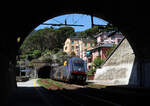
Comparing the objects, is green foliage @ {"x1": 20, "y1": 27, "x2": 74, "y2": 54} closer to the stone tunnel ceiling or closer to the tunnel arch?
the tunnel arch

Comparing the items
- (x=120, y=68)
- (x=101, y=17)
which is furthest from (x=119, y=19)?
(x=120, y=68)

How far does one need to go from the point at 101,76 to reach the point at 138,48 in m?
12.6

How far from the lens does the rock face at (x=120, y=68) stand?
24641 millimetres

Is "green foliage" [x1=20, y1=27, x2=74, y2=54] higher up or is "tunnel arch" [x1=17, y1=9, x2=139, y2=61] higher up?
"green foliage" [x1=20, y1=27, x2=74, y2=54]

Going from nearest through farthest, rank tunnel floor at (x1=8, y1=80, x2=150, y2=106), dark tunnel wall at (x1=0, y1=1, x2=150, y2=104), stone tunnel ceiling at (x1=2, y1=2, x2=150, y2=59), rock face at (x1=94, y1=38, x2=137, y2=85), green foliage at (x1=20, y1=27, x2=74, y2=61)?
tunnel floor at (x1=8, y1=80, x2=150, y2=106) → dark tunnel wall at (x1=0, y1=1, x2=150, y2=104) → stone tunnel ceiling at (x1=2, y1=2, x2=150, y2=59) → rock face at (x1=94, y1=38, x2=137, y2=85) → green foliage at (x1=20, y1=27, x2=74, y2=61)

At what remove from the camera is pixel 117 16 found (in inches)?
770

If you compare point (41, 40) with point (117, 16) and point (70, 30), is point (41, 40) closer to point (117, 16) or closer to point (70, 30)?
point (70, 30)

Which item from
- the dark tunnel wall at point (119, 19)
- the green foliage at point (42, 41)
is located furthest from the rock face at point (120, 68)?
the green foliage at point (42, 41)

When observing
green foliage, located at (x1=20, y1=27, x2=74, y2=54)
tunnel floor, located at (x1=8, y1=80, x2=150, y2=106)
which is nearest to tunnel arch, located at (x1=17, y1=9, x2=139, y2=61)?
tunnel floor, located at (x1=8, y1=80, x2=150, y2=106)

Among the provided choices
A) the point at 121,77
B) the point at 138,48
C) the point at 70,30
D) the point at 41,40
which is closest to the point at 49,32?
the point at 41,40

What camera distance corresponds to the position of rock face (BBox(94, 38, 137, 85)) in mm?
24641

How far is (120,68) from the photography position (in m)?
28.3

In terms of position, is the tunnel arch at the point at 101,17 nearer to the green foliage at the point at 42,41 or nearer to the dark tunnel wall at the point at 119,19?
the dark tunnel wall at the point at 119,19

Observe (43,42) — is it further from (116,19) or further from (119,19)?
(119,19)
